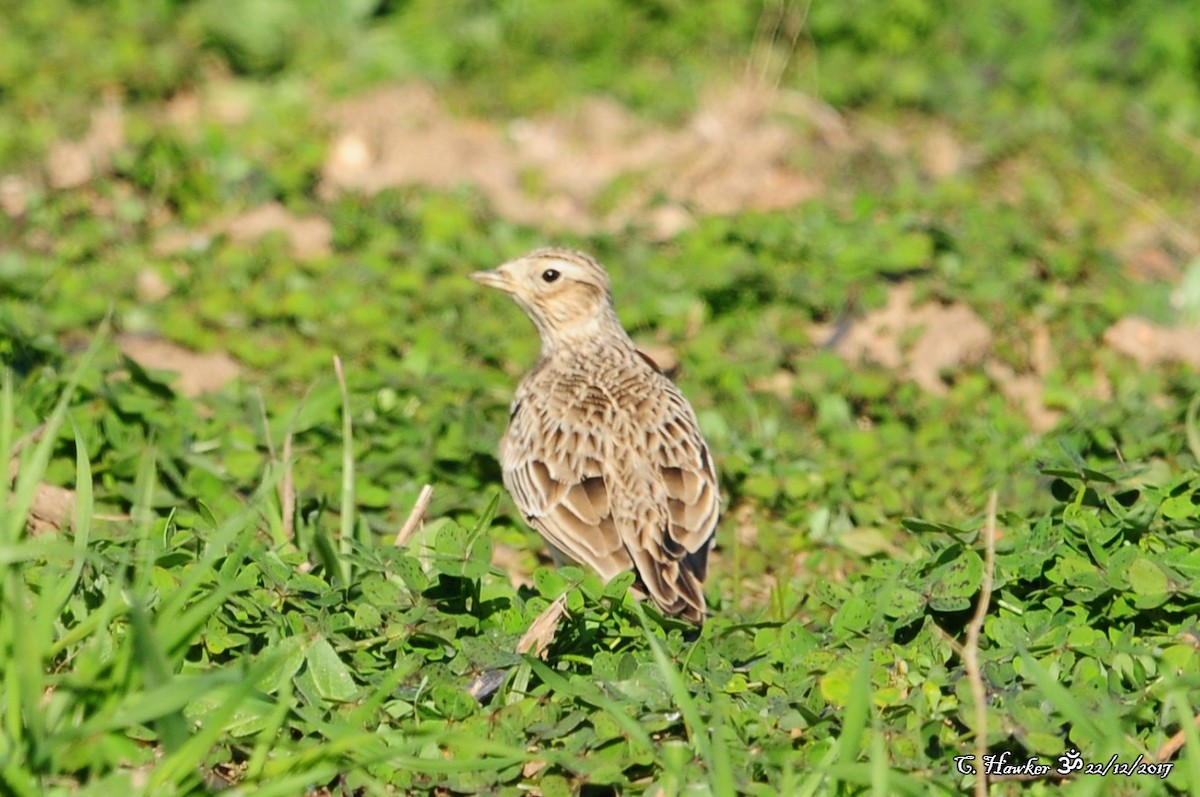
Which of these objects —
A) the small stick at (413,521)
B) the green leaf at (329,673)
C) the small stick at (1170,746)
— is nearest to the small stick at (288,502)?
the small stick at (413,521)

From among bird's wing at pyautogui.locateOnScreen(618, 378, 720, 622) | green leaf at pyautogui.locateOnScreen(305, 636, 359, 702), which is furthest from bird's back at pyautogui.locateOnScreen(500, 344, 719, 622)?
green leaf at pyautogui.locateOnScreen(305, 636, 359, 702)

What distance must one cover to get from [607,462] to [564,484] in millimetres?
193

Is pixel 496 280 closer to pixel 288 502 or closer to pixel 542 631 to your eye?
pixel 288 502

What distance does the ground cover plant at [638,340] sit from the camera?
14.1 feet

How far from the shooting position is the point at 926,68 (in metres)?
11.7

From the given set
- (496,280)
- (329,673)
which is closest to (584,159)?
(496,280)

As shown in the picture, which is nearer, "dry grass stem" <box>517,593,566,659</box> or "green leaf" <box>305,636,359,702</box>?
"green leaf" <box>305,636,359,702</box>

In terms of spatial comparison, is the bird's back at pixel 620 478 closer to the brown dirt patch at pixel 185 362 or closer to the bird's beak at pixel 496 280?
the bird's beak at pixel 496 280

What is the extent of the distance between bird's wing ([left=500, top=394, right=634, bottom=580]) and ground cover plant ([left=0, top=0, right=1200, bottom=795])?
320mm

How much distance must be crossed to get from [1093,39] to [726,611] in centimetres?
787

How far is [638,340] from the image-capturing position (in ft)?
27.5

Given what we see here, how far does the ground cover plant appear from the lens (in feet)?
14.1

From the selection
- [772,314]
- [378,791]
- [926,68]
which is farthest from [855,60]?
[378,791]

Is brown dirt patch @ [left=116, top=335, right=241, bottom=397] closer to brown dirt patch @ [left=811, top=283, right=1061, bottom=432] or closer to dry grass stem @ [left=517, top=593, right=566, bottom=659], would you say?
brown dirt patch @ [left=811, top=283, right=1061, bottom=432]
